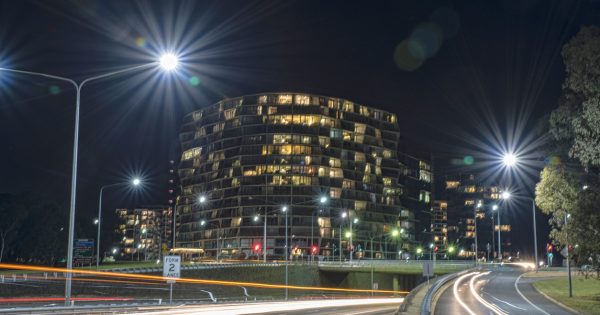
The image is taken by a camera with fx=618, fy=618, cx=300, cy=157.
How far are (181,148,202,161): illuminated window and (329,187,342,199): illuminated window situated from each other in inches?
1608

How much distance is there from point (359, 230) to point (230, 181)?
3698 cm

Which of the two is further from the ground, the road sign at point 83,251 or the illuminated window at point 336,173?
the illuminated window at point 336,173

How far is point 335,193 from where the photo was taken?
542 feet

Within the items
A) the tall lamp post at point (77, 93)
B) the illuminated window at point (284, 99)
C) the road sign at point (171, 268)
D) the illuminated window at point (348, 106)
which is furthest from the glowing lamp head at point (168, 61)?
the illuminated window at point (348, 106)

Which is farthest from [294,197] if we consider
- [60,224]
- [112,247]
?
[60,224]

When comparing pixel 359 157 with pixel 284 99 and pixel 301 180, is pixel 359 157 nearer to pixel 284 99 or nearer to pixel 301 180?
pixel 301 180

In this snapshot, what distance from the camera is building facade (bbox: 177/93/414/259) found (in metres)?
158

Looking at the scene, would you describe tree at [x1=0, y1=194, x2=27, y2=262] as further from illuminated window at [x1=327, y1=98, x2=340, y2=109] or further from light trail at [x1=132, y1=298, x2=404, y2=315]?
illuminated window at [x1=327, y1=98, x2=340, y2=109]

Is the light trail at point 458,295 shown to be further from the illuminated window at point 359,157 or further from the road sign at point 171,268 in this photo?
the illuminated window at point 359,157

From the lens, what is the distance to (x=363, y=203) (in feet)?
559

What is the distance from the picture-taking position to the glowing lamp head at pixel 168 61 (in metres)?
24.8

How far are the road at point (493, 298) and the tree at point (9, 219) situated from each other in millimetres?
79264

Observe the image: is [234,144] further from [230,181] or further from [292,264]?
[292,264]

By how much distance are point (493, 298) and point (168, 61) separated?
3251cm
